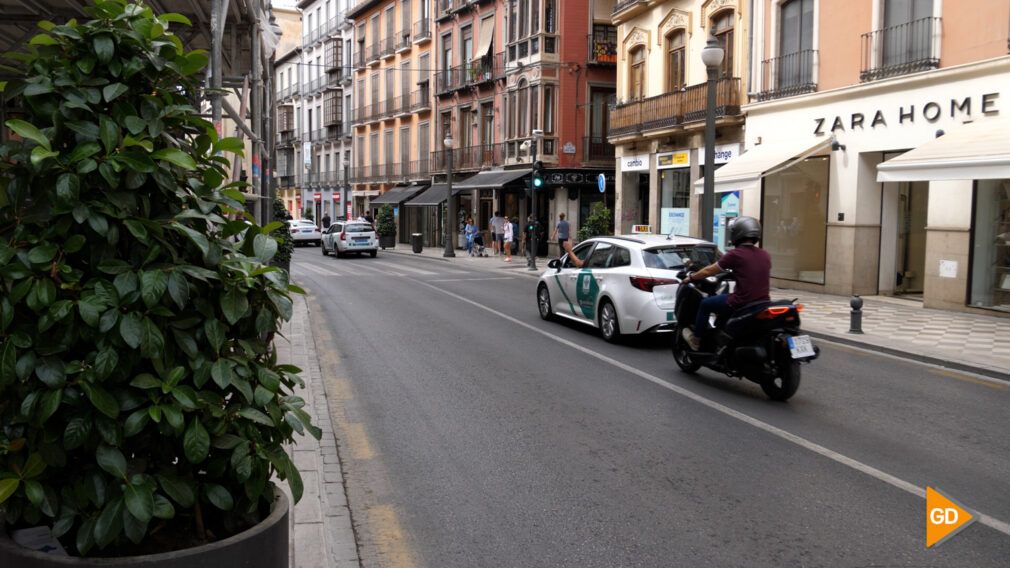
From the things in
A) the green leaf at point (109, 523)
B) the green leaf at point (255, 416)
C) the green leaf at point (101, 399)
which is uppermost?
the green leaf at point (101, 399)

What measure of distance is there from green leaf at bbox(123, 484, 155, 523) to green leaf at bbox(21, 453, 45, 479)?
284 mm

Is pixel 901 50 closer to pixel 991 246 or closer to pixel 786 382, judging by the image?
pixel 991 246

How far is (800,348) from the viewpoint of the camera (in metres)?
7.77

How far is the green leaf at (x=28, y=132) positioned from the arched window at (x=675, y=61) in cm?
2339

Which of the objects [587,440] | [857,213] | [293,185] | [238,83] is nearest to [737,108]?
[857,213]

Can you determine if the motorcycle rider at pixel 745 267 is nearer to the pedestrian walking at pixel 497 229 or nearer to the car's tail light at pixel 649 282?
the car's tail light at pixel 649 282

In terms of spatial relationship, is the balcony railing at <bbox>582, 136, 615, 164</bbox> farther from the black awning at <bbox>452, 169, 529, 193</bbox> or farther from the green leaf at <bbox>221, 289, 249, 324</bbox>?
the green leaf at <bbox>221, 289, 249, 324</bbox>

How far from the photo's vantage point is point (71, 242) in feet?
9.39

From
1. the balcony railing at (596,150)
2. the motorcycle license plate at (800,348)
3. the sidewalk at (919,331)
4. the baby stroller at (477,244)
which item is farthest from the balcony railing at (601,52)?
the motorcycle license plate at (800,348)

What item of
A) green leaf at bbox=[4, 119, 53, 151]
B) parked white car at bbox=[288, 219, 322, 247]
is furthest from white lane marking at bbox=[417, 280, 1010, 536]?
parked white car at bbox=[288, 219, 322, 247]

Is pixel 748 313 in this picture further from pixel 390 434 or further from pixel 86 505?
pixel 86 505

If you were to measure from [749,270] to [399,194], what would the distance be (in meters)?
40.1

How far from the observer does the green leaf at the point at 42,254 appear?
2805 millimetres

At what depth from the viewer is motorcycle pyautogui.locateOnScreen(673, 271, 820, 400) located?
7.87m
